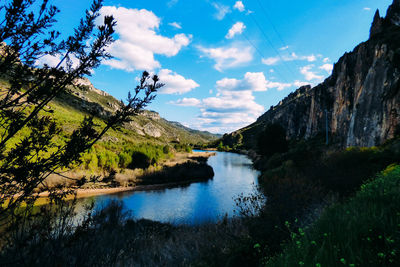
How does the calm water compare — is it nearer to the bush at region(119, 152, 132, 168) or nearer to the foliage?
the bush at region(119, 152, 132, 168)

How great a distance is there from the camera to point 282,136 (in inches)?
1735

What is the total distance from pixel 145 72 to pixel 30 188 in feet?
7.29

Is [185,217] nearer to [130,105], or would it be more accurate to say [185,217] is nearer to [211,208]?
[211,208]

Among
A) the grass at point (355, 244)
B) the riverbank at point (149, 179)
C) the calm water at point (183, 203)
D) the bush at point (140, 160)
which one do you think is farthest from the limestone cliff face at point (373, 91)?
the bush at point (140, 160)

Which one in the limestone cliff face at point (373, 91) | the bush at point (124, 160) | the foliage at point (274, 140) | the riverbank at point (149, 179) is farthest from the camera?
the foliage at point (274, 140)

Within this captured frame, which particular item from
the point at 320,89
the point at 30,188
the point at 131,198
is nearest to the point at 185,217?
the point at 131,198

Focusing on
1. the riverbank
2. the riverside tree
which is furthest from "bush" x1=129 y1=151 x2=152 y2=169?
the riverside tree

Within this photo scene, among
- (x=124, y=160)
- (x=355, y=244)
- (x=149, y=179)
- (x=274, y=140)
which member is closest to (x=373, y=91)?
(x=274, y=140)

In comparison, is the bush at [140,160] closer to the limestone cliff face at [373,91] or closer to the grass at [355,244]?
the limestone cliff face at [373,91]

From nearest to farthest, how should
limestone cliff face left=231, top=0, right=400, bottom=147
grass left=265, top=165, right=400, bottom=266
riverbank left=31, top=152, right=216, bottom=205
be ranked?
grass left=265, top=165, right=400, bottom=266 → limestone cliff face left=231, top=0, right=400, bottom=147 → riverbank left=31, top=152, right=216, bottom=205

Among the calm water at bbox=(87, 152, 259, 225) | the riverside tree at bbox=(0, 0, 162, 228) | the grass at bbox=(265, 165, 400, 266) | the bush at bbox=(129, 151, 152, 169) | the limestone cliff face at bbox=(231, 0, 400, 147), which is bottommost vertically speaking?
the calm water at bbox=(87, 152, 259, 225)

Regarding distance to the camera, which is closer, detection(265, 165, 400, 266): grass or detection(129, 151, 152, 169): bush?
detection(265, 165, 400, 266): grass

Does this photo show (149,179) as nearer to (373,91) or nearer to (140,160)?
(140,160)

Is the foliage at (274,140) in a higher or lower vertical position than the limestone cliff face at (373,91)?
lower
